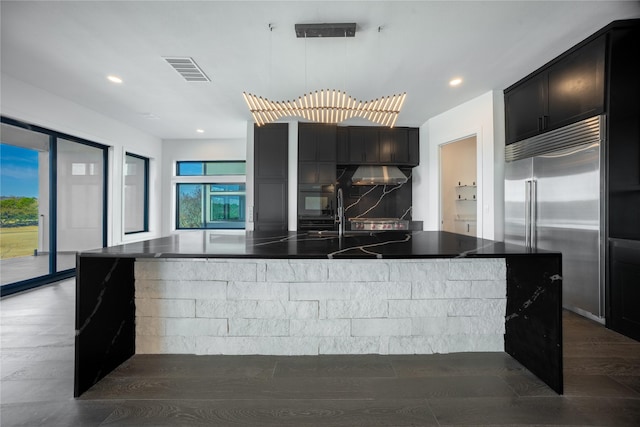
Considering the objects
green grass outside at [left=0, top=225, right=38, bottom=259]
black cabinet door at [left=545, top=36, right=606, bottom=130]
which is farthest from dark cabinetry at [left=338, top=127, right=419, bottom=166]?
green grass outside at [left=0, top=225, right=38, bottom=259]

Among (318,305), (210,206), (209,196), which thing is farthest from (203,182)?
(318,305)

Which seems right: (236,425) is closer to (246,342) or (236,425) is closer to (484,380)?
(246,342)

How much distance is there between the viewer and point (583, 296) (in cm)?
287

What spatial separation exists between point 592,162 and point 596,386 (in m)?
2.03

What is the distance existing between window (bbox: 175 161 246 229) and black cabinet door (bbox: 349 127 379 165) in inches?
101

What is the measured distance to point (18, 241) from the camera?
4.14 m

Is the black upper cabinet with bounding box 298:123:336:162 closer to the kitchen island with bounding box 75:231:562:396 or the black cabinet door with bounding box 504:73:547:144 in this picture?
the black cabinet door with bounding box 504:73:547:144

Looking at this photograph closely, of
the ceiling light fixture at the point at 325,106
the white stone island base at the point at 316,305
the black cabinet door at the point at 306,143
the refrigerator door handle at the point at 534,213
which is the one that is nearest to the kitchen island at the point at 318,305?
the white stone island base at the point at 316,305

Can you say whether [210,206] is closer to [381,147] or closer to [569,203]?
[381,147]

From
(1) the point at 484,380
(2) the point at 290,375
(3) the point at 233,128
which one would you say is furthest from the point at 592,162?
(3) the point at 233,128

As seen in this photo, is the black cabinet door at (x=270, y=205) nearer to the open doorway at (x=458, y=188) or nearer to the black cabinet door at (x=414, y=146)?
the black cabinet door at (x=414, y=146)

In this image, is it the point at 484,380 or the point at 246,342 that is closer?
the point at 484,380

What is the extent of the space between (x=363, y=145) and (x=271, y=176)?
5.76 ft

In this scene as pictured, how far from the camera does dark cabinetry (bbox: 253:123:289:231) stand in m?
5.05
